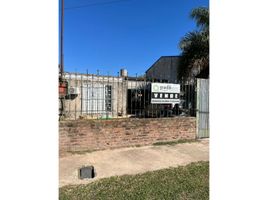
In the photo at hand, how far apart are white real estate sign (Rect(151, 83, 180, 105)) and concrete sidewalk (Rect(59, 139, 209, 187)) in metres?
1.44

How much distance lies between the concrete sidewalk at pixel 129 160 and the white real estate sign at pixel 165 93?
1438 millimetres

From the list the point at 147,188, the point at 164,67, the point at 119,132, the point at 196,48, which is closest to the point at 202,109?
the point at 119,132

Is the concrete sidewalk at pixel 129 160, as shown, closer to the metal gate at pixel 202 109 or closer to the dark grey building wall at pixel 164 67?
the metal gate at pixel 202 109

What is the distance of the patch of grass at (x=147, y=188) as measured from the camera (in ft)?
10.7

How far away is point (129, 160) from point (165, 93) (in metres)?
2.85

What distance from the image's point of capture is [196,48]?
12.9m

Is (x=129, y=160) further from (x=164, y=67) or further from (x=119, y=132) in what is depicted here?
(x=164, y=67)

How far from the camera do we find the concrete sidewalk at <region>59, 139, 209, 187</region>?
4289 millimetres

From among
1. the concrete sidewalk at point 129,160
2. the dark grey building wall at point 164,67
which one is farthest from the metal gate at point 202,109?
the dark grey building wall at point 164,67
